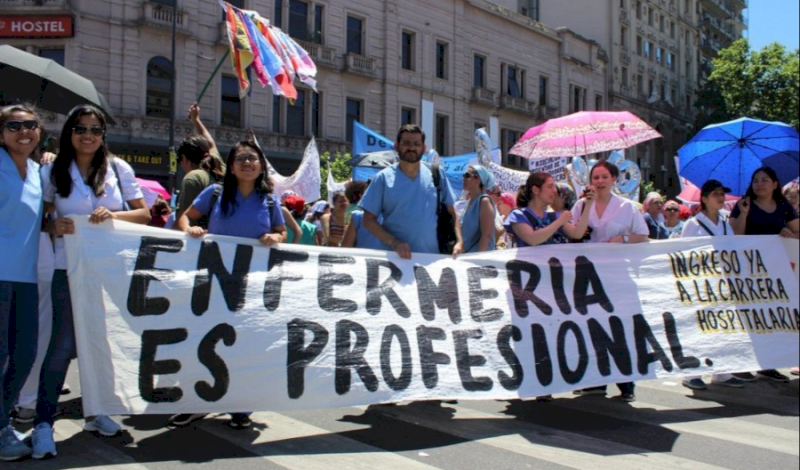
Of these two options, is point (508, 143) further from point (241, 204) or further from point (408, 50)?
point (241, 204)

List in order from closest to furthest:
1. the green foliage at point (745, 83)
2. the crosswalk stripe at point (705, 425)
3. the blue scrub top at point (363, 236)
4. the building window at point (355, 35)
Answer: the crosswalk stripe at point (705, 425), the blue scrub top at point (363, 236), the building window at point (355, 35), the green foliage at point (745, 83)

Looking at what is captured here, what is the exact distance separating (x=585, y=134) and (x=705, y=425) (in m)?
4.55

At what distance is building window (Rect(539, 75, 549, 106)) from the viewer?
41.0 m

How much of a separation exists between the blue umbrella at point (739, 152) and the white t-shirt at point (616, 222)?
7.16ft

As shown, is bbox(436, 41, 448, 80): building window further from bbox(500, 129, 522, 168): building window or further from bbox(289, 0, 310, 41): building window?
bbox(289, 0, 310, 41): building window

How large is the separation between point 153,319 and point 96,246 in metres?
0.51

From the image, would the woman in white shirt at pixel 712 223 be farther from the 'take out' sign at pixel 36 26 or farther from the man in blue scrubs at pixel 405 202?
the 'take out' sign at pixel 36 26

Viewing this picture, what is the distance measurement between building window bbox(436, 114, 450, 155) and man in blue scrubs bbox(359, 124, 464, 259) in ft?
96.5

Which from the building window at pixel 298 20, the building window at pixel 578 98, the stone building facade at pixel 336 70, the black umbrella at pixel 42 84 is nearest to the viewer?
the black umbrella at pixel 42 84

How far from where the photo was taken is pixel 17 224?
373cm

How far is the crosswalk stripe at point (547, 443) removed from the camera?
390cm

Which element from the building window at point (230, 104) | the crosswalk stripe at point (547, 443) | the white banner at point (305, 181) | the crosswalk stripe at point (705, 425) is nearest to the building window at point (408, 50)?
the building window at point (230, 104)

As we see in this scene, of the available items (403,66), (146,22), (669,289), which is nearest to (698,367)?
(669,289)

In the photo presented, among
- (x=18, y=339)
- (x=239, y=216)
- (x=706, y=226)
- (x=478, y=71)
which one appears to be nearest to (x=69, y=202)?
(x=18, y=339)
